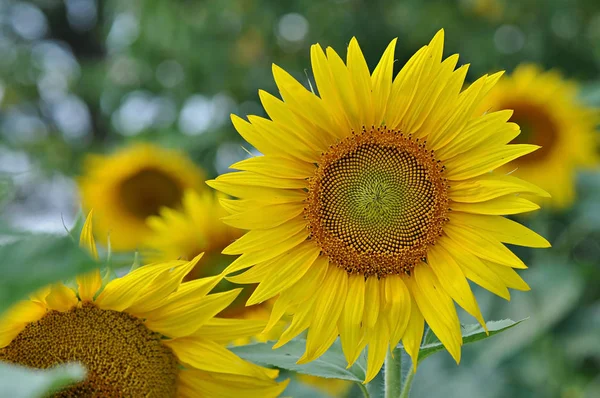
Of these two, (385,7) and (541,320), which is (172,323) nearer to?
(541,320)

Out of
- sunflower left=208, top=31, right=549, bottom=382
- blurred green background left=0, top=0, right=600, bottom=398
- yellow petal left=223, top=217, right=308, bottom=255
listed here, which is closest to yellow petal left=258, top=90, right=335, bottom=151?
sunflower left=208, top=31, right=549, bottom=382

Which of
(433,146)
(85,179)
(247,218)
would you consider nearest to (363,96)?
(433,146)

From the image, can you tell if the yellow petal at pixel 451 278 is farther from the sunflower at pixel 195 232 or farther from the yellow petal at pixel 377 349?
the sunflower at pixel 195 232

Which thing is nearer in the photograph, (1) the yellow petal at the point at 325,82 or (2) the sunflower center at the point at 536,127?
(1) the yellow petal at the point at 325,82

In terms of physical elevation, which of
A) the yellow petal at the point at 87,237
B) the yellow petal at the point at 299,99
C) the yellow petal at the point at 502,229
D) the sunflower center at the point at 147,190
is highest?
the yellow petal at the point at 299,99

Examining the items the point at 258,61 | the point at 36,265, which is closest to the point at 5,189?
the point at 36,265

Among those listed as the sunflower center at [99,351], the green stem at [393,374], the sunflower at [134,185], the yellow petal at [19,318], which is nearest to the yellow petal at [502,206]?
the green stem at [393,374]

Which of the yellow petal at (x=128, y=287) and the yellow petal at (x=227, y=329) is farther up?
the yellow petal at (x=128, y=287)

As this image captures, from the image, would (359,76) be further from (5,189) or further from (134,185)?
(134,185)

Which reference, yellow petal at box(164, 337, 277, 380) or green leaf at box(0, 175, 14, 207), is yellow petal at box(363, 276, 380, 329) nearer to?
yellow petal at box(164, 337, 277, 380)
